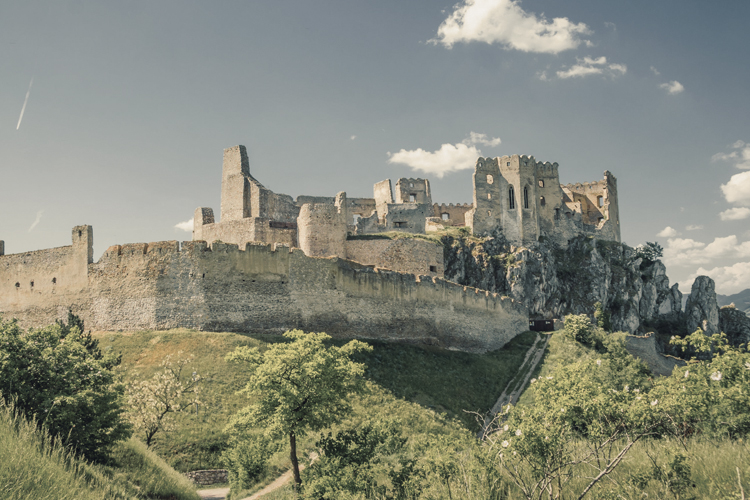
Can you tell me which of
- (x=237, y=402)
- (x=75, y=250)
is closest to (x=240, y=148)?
(x=75, y=250)

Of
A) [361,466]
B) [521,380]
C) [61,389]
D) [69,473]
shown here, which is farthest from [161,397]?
[521,380]

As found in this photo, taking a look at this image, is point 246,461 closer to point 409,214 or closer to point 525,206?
point 409,214

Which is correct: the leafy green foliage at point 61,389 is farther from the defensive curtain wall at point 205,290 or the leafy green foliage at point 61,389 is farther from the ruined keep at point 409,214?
the ruined keep at point 409,214

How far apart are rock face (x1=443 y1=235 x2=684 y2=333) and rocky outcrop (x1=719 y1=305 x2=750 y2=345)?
6.33 m

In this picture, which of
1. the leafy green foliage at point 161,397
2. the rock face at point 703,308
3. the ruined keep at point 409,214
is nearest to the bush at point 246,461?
the leafy green foliage at point 161,397

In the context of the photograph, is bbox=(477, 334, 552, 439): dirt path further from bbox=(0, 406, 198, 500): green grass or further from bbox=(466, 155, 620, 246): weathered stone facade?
bbox=(466, 155, 620, 246): weathered stone facade

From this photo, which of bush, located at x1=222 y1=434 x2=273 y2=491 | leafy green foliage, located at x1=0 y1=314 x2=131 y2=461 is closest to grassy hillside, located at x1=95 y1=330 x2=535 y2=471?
bush, located at x1=222 y1=434 x2=273 y2=491

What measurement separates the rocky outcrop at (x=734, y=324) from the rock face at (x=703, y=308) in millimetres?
1981

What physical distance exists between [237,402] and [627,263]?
65126 millimetres

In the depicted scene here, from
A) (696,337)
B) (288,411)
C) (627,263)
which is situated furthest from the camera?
(627,263)

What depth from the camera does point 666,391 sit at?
13250 mm

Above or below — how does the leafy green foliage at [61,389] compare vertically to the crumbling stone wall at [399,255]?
below

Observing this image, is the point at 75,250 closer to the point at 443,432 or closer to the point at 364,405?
the point at 364,405

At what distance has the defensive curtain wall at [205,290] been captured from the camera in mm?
29234
